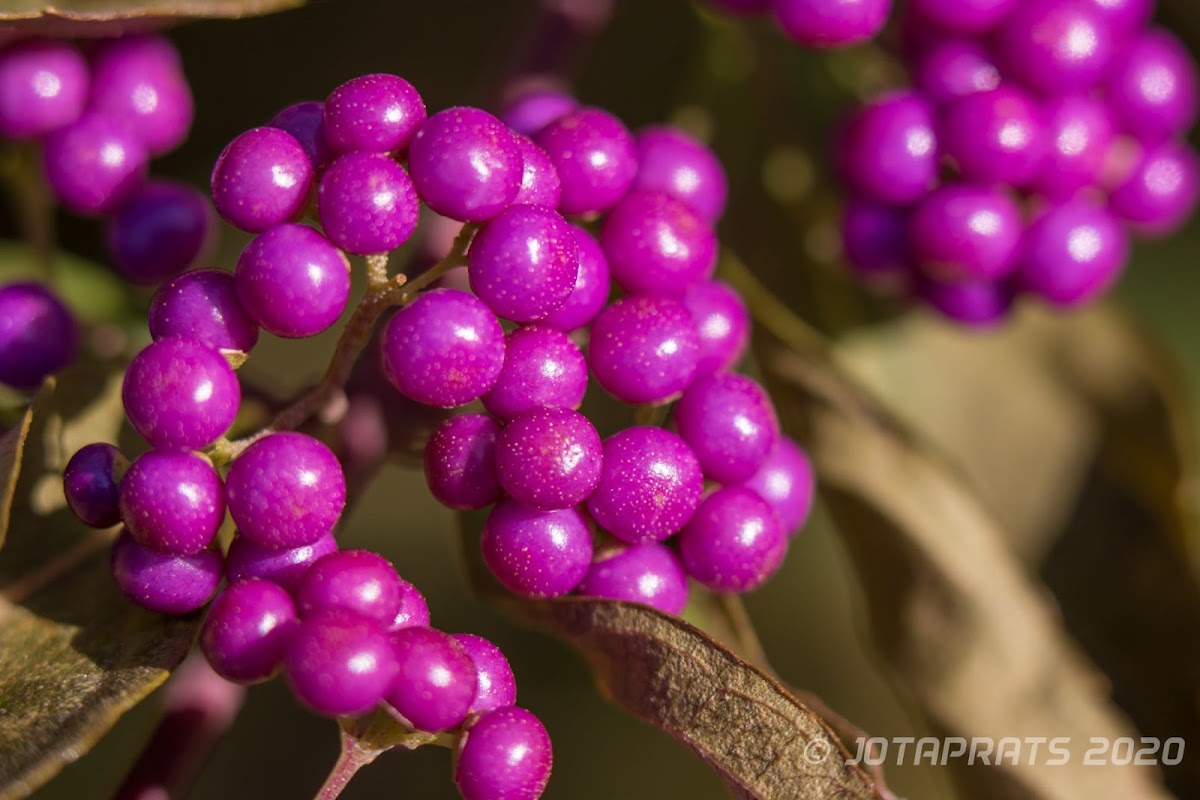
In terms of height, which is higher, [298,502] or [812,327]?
[298,502]

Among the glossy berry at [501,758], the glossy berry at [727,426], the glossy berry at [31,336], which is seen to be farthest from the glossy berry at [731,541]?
the glossy berry at [31,336]

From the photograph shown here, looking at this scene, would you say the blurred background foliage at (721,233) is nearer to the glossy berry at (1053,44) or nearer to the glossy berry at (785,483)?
the glossy berry at (1053,44)

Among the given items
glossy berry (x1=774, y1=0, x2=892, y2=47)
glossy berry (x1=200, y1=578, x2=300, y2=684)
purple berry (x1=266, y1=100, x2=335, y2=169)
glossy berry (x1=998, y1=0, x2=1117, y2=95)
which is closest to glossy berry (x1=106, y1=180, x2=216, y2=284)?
purple berry (x1=266, y1=100, x2=335, y2=169)

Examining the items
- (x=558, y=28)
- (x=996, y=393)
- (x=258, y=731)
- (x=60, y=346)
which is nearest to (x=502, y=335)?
(x=60, y=346)

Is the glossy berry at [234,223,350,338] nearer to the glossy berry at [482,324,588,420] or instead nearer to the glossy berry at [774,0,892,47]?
the glossy berry at [482,324,588,420]

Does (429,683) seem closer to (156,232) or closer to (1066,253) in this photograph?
(156,232)

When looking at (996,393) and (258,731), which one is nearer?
(996,393)

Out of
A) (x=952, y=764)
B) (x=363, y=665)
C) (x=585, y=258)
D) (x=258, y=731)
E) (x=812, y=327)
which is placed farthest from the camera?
(x=258, y=731)

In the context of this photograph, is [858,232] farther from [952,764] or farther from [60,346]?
[60,346]
